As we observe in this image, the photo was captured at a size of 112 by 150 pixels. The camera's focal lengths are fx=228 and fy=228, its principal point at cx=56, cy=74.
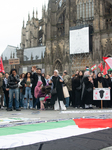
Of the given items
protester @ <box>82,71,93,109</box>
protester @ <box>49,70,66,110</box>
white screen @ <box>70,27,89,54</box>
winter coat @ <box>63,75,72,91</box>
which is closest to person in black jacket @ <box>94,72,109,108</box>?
protester @ <box>82,71,93,109</box>

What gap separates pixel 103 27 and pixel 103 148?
3425 centimetres

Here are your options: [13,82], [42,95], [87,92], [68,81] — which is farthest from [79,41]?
[13,82]

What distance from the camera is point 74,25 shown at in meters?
39.3

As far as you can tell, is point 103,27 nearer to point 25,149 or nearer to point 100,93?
point 100,93

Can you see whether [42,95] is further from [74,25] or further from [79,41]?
[74,25]

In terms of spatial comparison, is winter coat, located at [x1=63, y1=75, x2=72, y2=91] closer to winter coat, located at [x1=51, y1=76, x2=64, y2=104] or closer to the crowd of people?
the crowd of people

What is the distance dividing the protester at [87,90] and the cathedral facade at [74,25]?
936 inches

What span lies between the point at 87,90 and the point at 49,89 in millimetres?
1780

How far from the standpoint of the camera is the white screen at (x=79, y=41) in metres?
35.5

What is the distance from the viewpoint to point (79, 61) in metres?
36.8

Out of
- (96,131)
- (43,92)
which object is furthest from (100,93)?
(96,131)

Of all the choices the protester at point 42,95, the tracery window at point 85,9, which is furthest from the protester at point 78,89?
the tracery window at point 85,9

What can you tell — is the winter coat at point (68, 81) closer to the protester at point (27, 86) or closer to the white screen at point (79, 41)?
the protester at point (27, 86)

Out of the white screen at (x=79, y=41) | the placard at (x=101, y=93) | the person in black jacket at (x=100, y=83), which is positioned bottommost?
the placard at (x=101, y=93)
